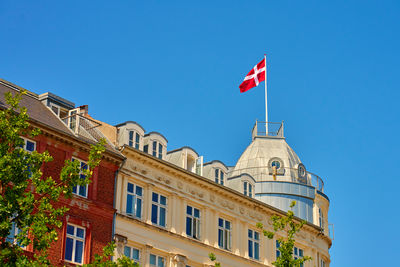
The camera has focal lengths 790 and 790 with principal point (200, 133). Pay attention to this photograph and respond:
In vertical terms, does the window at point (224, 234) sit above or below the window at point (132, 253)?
above

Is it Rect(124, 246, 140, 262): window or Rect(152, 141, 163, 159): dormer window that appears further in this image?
Rect(152, 141, 163, 159): dormer window

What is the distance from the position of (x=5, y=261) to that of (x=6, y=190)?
2.77 meters

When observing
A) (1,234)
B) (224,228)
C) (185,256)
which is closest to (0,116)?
(1,234)

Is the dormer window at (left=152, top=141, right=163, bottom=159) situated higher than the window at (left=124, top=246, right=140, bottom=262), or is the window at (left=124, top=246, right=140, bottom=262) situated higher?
the dormer window at (left=152, top=141, right=163, bottom=159)

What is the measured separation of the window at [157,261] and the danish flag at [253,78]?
2025 cm

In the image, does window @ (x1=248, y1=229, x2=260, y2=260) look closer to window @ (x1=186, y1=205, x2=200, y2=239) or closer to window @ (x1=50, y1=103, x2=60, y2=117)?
window @ (x1=186, y1=205, x2=200, y2=239)

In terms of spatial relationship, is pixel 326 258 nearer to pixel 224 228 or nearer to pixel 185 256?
pixel 224 228

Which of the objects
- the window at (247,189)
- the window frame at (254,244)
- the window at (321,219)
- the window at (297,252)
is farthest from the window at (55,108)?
the window at (321,219)

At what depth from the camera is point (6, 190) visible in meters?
30.3

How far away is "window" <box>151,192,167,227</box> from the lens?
153ft

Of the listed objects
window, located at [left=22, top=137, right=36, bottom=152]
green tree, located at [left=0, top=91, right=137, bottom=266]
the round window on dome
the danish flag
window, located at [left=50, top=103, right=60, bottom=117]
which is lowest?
green tree, located at [left=0, top=91, right=137, bottom=266]

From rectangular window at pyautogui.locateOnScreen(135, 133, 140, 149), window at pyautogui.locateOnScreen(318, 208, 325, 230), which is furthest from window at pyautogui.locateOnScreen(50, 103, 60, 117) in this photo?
window at pyautogui.locateOnScreen(318, 208, 325, 230)

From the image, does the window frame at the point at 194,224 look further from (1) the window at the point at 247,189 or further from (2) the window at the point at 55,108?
(2) the window at the point at 55,108

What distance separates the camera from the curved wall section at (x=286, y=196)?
58500mm
